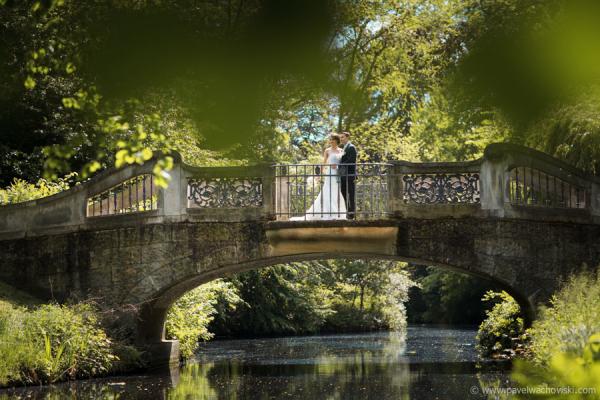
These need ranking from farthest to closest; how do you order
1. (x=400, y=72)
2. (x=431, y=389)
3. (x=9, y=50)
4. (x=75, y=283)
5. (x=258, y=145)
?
(x=400, y=72)
(x=258, y=145)
(x=9, y=50)
(x=75, y=283)
(x=431, y=389)

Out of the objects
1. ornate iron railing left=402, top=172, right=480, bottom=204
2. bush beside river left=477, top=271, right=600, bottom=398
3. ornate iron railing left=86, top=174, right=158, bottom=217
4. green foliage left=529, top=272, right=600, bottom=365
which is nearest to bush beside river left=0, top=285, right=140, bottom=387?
ornate iron railing left=86, top=174, right=158, bottom=217

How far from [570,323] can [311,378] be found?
4.68 meters

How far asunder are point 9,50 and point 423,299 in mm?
29303

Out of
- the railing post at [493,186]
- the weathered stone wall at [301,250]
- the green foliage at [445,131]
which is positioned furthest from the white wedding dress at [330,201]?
the green foliage at [445,131]

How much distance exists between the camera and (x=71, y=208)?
50.2 feet

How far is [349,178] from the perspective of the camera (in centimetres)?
1512

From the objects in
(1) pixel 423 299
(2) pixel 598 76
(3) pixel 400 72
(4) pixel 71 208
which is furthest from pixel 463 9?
(1) pixel 423 299

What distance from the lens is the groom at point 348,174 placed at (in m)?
14.7

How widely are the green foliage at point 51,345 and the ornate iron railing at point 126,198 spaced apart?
5.86ft

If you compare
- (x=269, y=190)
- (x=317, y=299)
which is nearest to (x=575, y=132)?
(x=269, y=190)

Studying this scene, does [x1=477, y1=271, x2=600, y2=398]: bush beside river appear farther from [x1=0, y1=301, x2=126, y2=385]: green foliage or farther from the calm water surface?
[x1=0, y1=301, x2=126, y2=385]: green foliage

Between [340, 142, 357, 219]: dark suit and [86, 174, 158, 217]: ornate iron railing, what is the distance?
10.1 ft

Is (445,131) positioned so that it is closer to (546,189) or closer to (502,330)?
(502,330)

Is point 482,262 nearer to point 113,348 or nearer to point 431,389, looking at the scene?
point 431,389
